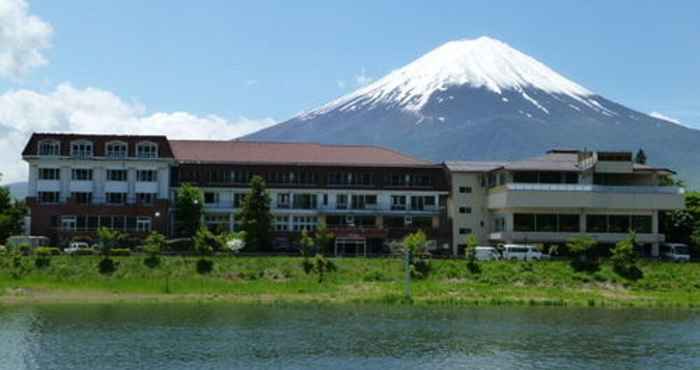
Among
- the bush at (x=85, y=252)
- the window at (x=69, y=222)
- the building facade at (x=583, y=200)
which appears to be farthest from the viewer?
the window at (x=69, y=222)

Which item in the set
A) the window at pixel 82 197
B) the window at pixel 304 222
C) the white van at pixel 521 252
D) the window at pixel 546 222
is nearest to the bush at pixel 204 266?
the window at pixel 304 222

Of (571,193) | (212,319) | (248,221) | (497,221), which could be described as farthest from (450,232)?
(212,319)

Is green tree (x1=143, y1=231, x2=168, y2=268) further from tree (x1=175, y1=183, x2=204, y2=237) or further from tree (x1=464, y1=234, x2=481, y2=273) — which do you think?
tree (x1=464, y1=234, x2=481, y2=273)

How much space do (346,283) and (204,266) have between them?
9354 mm

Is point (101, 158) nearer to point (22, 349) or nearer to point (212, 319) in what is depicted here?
point (212, 319)

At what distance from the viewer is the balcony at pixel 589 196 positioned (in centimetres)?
7675

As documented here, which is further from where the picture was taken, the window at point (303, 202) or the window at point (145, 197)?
the window at point (303, 202)

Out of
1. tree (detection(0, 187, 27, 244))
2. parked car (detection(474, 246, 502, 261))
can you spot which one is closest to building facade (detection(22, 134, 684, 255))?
tree (detection(0, 187, 27, 244))

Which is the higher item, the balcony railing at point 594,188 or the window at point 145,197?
the balcony railing at point 594,188

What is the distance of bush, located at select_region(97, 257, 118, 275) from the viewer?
200ft

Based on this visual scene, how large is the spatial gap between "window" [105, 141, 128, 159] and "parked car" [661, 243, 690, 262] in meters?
44.4

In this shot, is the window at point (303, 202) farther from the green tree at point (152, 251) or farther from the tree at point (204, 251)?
the green tree at point (152, 251)

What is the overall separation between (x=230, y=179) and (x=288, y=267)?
22.4 m

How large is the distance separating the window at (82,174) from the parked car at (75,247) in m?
7.29
